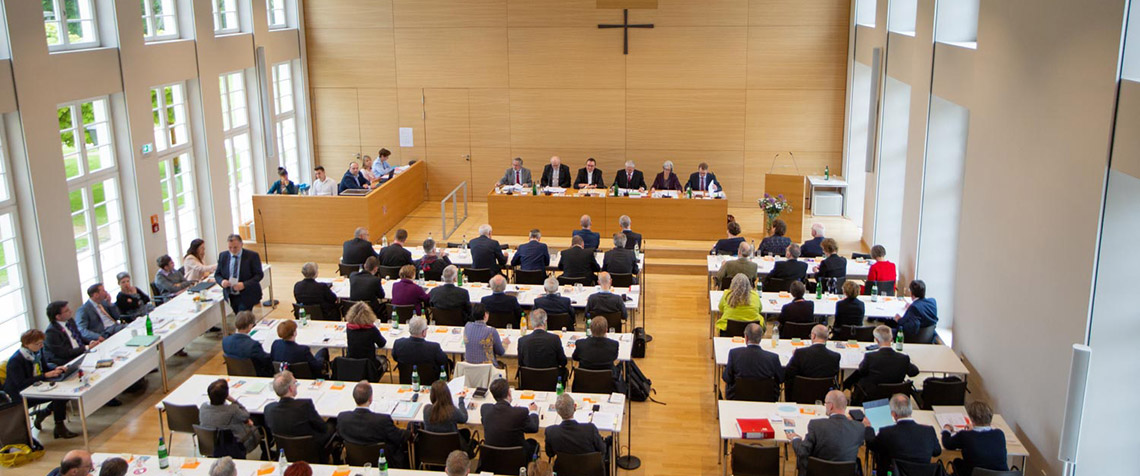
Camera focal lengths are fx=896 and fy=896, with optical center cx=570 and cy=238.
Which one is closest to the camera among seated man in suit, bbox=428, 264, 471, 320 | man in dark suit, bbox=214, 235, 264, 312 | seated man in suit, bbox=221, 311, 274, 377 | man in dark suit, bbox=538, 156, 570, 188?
seated man in suit, bbox=221, 311, 274, 377

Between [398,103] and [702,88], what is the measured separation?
6407 mm

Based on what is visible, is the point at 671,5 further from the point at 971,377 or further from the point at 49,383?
the point at 49,383

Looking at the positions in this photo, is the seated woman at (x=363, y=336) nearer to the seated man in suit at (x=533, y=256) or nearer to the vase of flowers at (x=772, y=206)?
the seated man in suit at (x=533, y=256)

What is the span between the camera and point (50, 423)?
32.9ft

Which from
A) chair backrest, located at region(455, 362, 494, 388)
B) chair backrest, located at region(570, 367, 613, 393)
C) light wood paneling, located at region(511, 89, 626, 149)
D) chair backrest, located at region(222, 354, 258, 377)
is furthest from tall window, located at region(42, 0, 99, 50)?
light wood paneling, located at region(511, 89, 626, 149)

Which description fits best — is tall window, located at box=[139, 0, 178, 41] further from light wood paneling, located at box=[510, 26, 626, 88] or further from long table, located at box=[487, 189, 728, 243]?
light wood paneling, located at box=[510, 26, 626, 88]

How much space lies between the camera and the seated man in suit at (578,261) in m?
12.6

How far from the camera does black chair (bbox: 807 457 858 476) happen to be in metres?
7.30

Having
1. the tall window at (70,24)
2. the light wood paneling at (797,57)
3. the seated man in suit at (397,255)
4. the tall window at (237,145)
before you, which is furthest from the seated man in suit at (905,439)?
the tall window at (237,145)

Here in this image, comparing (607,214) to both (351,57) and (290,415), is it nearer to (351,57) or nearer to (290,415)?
(351,57)

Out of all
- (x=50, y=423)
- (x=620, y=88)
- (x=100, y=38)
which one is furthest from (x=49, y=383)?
(x=620, y=88)

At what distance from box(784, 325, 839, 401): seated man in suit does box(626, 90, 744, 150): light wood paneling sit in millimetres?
9953

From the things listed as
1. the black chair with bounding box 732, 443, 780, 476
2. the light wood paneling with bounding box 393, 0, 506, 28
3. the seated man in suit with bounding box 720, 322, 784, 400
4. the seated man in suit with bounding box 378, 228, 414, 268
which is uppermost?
the light wood paneling with bounding box 393, 0, 506, 28

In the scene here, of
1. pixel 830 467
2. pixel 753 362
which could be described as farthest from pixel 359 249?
pixel 830 467
